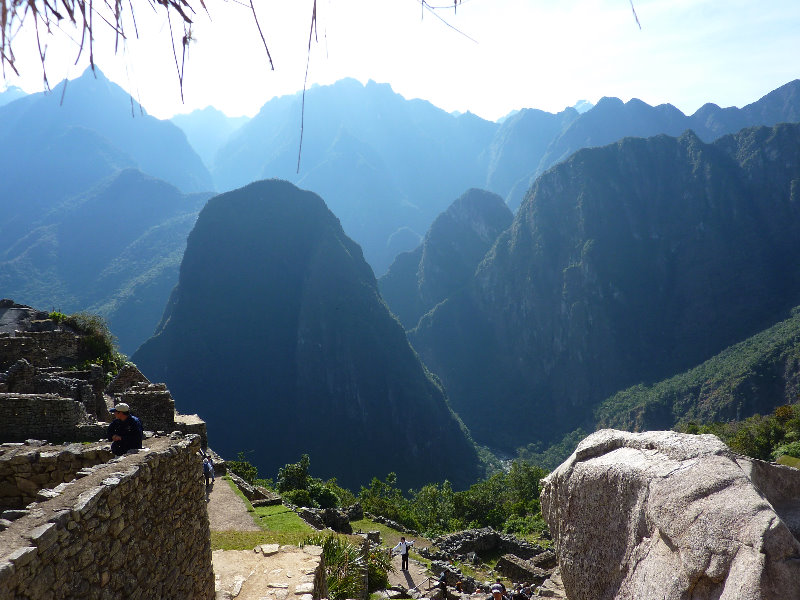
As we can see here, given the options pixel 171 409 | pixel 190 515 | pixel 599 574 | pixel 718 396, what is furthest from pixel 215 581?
pixel 718 396

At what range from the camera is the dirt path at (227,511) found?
11.8m

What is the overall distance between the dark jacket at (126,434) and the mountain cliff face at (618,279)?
111 meters

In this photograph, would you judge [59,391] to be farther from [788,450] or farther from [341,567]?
[788,450]

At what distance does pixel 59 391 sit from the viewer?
1234 cm

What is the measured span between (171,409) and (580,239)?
134776 mm

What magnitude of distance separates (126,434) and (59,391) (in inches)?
330

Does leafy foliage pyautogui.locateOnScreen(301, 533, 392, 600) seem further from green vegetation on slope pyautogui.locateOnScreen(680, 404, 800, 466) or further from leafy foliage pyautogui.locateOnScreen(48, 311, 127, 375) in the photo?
green vegetation on slope pyautogui.locateOnScreen(680, 404, 800, 466)

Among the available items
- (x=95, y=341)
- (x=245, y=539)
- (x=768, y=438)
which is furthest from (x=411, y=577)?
(x=768, y=438)

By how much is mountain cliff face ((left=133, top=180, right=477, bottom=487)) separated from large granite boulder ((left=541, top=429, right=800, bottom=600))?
79.1 meters

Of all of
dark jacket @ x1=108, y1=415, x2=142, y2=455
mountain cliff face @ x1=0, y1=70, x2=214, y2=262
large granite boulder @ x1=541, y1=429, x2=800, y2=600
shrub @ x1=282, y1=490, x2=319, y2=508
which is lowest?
shrub @ x1=282, y1=490, x2=319, y2=508

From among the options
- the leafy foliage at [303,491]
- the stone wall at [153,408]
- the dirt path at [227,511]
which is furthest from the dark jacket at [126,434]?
the leafy foliage at [303,491]

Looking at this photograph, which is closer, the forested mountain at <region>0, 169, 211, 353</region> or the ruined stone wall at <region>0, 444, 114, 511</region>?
the ruined stone wall at <region>0, 444, 114, 511</region>

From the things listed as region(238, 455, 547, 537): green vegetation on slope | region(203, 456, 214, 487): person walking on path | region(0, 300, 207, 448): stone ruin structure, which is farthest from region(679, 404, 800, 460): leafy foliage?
region(0, 300, 207, 448): stone ruin structure

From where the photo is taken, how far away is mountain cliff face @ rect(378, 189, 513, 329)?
6260 inches
